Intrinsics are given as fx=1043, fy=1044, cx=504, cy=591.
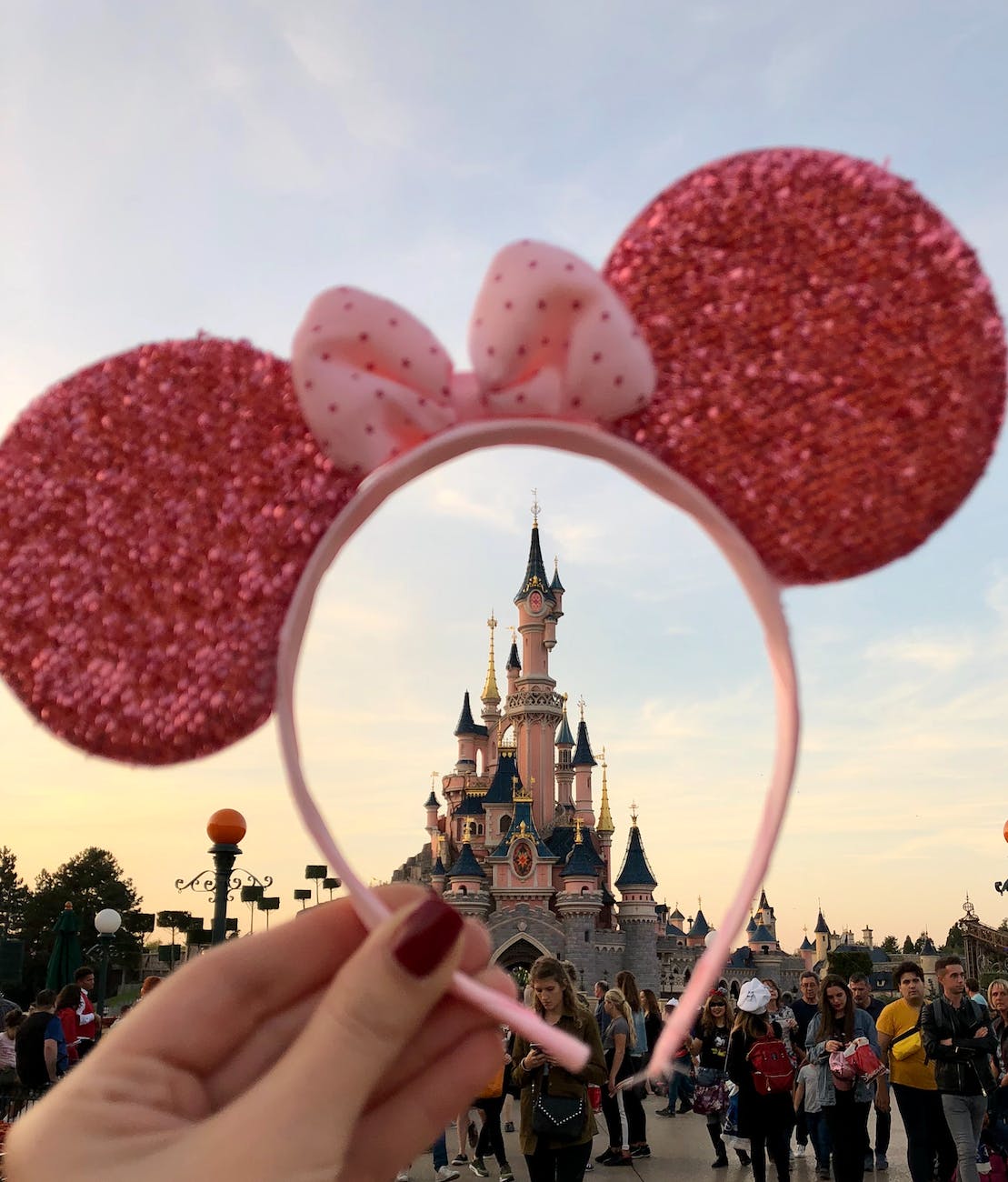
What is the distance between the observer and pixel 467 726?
52.9 metres

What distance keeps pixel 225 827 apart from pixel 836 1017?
497cm

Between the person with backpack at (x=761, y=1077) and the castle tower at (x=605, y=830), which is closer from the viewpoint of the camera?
the person with backpack at (x=761, y=1077)

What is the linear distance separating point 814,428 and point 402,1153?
145 cm

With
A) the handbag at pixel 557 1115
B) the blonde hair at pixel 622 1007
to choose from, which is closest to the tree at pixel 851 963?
the blonde hair at pixel 622 1007

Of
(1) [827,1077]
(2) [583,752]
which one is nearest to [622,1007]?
(1) [827,1077]

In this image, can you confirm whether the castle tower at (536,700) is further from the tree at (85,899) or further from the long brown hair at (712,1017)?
the long brown hair at (712,1017)

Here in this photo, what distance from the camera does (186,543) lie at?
1.92 metres

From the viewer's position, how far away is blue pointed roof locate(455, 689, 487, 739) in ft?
174

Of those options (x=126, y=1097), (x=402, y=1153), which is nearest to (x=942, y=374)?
(x=402, y=1153)

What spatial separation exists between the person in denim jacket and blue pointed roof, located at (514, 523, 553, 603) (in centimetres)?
4244

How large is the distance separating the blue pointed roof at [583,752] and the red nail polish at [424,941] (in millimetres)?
48578

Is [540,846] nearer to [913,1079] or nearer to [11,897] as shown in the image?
[11,897]

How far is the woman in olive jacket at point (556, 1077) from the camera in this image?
5.21 metres

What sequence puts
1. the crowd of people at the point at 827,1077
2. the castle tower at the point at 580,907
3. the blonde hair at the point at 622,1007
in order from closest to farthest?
the crowd of people at the point at 827,1077 < the blonde hair at the point at 622,1007 < the castle tower at the point at 580,907
